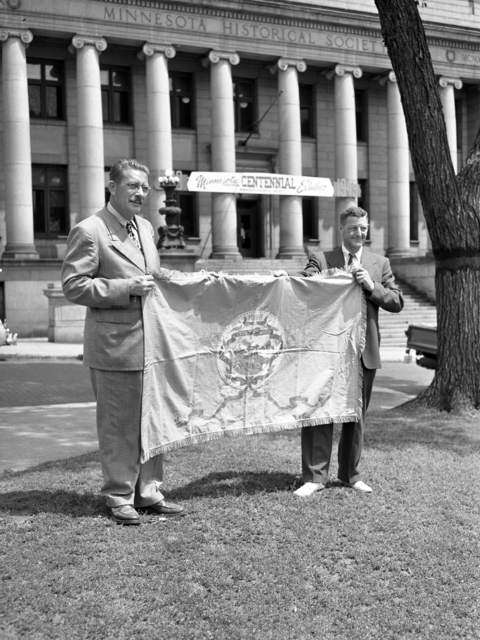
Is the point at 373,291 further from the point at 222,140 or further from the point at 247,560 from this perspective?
the point at 222,140

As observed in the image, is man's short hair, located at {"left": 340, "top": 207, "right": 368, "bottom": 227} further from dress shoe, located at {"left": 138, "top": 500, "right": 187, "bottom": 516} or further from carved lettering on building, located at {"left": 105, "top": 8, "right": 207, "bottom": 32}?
carved lettering on building, located at {"left": 105, "top": 8, "right": 207, "bottom": 32}

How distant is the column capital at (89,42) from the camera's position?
31.8m

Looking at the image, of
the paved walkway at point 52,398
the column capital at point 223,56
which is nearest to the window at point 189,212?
the column capital at point 223,56

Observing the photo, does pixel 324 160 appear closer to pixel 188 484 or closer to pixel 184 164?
pixel 184 164

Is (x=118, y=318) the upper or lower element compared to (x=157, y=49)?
lower

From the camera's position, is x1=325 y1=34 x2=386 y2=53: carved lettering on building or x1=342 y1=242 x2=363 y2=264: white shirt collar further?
x1=325 y1=34 x2=386 y2=53: carved lettering on building

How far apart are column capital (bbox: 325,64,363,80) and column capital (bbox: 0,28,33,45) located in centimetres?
1445

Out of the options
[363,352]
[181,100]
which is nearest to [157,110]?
[181,100]

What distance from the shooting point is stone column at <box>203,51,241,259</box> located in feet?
112

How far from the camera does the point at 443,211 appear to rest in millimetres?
10758

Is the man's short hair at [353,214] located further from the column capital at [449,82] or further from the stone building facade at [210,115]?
the column capital at [449,82]

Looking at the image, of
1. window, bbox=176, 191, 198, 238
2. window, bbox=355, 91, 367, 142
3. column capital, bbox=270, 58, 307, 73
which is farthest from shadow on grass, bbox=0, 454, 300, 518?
window, bbox=355, 91, 367, 142

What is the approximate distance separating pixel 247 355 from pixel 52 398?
8441 mm

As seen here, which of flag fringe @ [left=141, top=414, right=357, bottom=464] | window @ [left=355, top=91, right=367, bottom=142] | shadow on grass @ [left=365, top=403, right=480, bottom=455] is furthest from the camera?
window @ [left=355, top=91, right=367, bottom=142]
